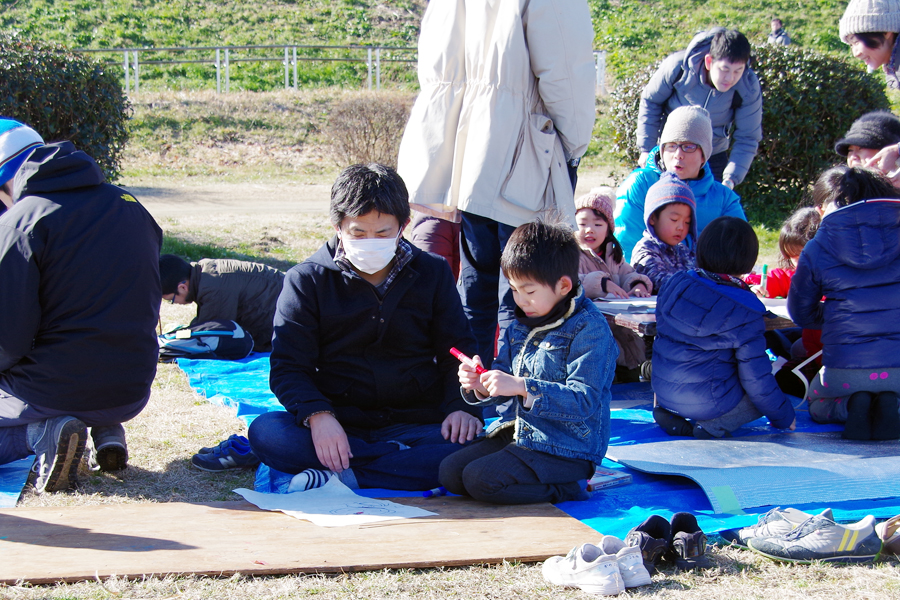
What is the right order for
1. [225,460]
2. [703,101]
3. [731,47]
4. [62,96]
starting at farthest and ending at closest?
[62,96]
[703,101]
[731,47]
[225,460]

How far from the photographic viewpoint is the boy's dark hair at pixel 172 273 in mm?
5113

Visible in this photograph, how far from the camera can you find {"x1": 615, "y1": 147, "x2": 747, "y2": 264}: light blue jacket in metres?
5.25

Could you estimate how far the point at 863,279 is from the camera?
3770 millimetres

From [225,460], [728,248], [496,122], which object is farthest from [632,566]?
[496,122]

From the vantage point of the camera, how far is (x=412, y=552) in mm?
2596

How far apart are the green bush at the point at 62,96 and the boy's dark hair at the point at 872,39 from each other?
6.95 metres

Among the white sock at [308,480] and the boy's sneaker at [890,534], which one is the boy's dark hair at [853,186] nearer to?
the boy's sneaker at [890,534]

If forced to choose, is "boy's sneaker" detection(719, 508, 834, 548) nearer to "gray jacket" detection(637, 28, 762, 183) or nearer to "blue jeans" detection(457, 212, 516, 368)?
"blue jeans" detection(457, 212, 516, 368)

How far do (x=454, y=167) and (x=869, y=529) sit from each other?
7.49ft

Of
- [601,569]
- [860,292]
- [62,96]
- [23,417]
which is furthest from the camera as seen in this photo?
[62,96]

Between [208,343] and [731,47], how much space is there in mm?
3832

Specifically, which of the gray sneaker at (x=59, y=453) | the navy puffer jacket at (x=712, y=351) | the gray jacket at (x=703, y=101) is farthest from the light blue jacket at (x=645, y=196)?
the gray sneaker at (x=59, y=453)

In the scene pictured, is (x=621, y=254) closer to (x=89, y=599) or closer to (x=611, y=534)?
(x=611, y=534)

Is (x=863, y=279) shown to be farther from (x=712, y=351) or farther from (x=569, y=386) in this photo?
(x=569, y=386)
